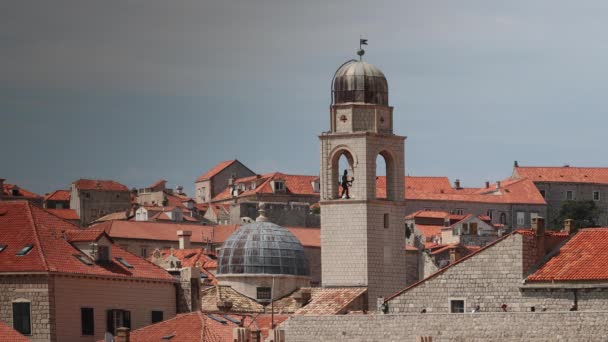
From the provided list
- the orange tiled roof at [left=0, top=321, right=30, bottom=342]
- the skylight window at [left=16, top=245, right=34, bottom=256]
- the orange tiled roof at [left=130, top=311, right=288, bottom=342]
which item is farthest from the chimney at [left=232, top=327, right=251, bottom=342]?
the skylight window at [left=16, top=245, right=34, bottom=256]

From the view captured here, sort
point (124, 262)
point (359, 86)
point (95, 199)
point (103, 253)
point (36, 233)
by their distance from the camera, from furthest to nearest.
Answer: point (95, 199) < point (359, 86) < point (124, 262) < point (103, 253) < point (36, 233)

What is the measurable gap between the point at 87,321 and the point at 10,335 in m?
8.09

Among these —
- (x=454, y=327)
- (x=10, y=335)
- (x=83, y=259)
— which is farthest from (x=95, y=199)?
(x=454, y=327)

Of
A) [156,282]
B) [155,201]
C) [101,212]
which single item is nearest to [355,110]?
[156,282]

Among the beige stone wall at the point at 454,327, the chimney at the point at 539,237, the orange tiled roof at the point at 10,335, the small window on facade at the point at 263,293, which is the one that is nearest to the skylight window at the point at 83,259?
the orange tiled roof at the point at 10,335

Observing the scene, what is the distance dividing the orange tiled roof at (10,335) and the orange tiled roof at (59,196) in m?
119

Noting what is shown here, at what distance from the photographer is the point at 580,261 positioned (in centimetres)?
6047

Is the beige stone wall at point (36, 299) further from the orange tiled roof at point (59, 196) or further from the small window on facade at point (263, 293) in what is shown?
the orange tiled roof at point (59, 196)

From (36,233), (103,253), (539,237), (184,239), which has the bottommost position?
(184,239)

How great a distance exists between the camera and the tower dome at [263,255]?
86.4 meters

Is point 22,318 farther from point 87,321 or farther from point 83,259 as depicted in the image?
point 83,259

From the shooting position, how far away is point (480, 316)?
192ft

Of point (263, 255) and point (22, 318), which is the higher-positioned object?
point (263, 255)

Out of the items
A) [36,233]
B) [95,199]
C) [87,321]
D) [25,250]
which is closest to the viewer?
[25,250]
